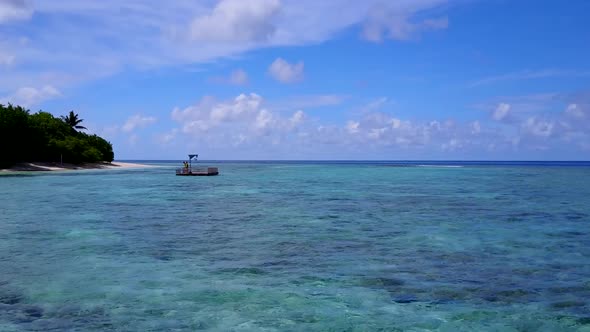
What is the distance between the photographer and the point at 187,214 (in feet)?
94.3

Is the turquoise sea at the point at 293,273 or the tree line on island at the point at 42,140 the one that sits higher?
the tree line on island at the point at 42,140

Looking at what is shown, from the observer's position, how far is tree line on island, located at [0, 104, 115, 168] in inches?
3310

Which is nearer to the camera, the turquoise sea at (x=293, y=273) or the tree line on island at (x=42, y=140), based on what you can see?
the turquoise sea at (x=293, y=273)

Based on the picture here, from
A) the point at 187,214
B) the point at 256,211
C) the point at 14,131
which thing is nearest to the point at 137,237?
the point at 187,214

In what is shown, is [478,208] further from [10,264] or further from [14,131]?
[14,131]

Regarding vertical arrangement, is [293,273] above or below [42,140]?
below

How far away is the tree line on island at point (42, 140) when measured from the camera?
276ft

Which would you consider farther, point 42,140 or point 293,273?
point 42,140

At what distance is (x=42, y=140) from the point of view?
93000mm

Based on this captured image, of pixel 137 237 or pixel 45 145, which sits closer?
pixel 137 237

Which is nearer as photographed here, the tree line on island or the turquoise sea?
the turquoise sea

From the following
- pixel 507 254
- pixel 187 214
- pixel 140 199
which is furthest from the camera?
pixel 140 199

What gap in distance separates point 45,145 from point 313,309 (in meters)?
98.4

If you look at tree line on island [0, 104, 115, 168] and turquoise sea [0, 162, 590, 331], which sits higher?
tree line on island [0, 104, 115, 168]
